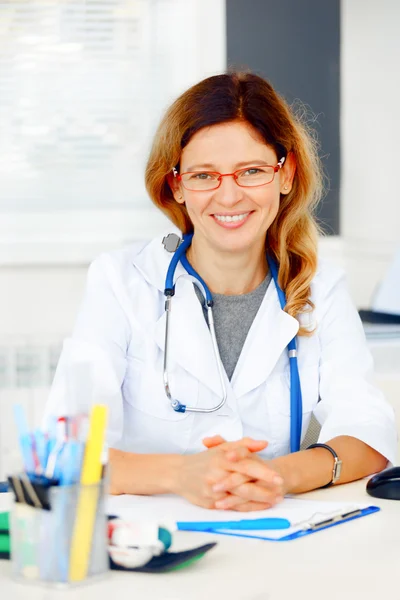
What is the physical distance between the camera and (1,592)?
0.99 m

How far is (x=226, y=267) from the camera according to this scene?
1902 millimetres

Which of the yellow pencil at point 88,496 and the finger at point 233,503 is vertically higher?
the yellow pencil at point 88,496

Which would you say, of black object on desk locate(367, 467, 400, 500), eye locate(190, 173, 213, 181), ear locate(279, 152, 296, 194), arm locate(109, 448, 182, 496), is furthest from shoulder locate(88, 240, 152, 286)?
black object on desk locate(367, 467, 400, 500)

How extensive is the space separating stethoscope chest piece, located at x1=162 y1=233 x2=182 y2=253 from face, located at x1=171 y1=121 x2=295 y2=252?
2.2 inches

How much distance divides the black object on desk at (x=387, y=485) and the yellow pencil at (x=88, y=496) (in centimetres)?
57

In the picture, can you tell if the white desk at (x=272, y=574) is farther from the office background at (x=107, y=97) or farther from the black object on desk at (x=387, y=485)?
the office background at (x=107, y=97)

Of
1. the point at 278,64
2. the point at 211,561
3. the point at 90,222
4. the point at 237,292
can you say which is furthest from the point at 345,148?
the point at 211,561

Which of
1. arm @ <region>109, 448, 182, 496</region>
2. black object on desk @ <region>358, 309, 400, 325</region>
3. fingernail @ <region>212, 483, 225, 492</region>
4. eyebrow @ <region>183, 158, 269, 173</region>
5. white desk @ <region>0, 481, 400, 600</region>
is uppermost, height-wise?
eyebrow @ <region>183, 158, 269, 173</region>

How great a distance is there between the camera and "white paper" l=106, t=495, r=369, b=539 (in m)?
1.30

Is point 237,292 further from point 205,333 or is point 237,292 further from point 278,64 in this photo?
point 278,64

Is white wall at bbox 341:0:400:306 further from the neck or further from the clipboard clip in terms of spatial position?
the clipboard clip

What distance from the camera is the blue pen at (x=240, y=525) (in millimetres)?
1233

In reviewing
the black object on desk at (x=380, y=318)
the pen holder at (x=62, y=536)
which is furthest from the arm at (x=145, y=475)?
the black object on desk at (x=380, y=318)

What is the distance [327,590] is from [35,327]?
230 cm
